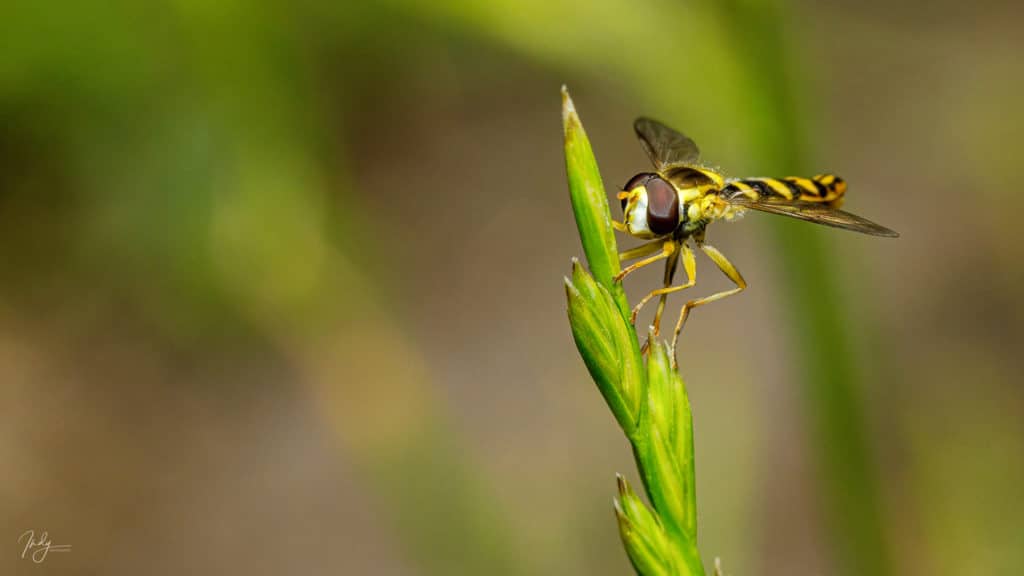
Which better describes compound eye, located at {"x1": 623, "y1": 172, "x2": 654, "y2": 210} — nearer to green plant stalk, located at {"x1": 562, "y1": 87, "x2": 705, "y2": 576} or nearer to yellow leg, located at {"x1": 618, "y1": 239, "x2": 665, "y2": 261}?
yellow leg, located at {"x1": 618, "y1": 239, "x2": 665, "y2": 261}

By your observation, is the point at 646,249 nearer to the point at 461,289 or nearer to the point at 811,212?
the point at 811,212

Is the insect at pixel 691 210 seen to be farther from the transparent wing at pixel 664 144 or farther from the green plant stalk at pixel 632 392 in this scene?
the transparent wing at pixel 664 144

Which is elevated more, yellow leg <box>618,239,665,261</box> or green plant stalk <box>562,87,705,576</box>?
yellow leg <box>618,239,665,261</box>

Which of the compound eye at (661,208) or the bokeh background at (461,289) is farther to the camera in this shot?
the bokeh background at (461,289)

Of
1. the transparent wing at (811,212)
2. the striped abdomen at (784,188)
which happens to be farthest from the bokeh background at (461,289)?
the transparent wing at (811,212)

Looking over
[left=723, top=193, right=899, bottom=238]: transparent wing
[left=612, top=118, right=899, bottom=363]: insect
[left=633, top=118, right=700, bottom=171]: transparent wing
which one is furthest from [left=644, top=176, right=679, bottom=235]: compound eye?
[left=633, top=118, right=700, bottom=171]: transparent wing

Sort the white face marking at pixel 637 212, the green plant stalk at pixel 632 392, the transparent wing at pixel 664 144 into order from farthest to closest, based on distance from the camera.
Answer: the transparent wing at pixel 664 144 < the white face marking at pixel 637 212 < the green plant stalk at pixel 632 392

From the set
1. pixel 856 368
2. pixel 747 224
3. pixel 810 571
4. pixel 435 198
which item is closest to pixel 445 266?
pixel 435 198
